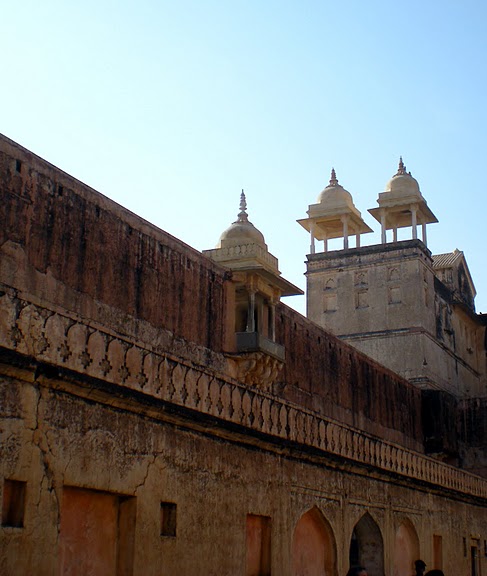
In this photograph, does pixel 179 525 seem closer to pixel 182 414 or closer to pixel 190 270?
pixel 182 414

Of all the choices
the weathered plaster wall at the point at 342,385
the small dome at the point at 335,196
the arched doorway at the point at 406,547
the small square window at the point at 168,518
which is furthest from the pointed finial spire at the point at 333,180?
the small square window at the point at 168,518

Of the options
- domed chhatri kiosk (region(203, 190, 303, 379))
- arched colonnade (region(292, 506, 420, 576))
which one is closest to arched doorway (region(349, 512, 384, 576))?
arched colonnade (region(292, 506, 420, 576))

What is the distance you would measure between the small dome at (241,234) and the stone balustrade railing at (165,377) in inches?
109

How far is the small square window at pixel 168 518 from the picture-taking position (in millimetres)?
9062

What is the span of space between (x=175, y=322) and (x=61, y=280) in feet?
7.39

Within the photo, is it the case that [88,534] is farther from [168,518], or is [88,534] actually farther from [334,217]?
[334,217]

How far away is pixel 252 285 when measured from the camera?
13.3 m

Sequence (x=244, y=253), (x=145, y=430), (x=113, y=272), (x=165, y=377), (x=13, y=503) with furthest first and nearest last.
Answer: (x=244, y=253), (x=113, y=272), (x=165, y=377), (x=145, y=430), (x=13, y=503)

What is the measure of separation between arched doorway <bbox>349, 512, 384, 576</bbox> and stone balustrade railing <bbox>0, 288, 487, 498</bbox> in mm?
886

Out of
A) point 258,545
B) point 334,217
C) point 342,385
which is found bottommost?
point 258,545

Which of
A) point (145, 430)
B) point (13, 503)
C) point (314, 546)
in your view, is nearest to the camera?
point (13, 503)

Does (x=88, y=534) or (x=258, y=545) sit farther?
(x=258, y=545)

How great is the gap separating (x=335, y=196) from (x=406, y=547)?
13960mm

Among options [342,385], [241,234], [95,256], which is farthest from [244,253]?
[342,385]
